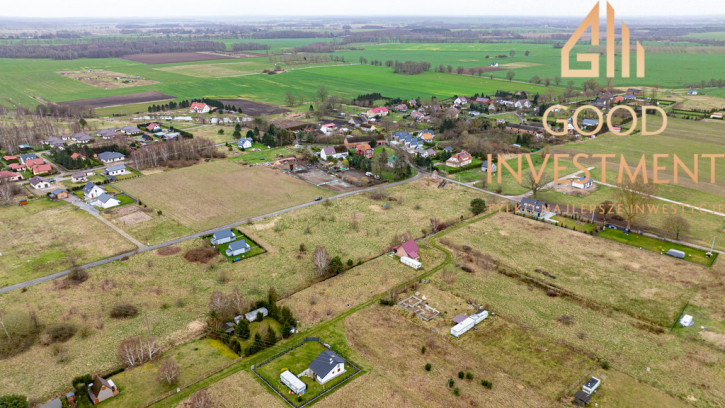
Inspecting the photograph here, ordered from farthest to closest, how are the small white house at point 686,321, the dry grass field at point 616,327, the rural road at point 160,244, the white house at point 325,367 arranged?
the rural road at point 160,244
the small white house at point 686,321
the dry grass field at point 616,327
the white house at point 325,367

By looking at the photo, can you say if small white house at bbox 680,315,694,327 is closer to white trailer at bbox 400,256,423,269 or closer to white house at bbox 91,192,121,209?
white trailer at bbox 400,256,423,269

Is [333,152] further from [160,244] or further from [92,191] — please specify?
[92,191]

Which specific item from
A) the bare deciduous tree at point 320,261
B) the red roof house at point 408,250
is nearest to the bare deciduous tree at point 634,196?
the red roof house at point 408,250

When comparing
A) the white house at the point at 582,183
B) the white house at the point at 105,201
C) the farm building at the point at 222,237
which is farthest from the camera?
the white house at the point at 582,183

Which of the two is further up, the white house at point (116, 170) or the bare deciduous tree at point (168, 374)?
the white house at point (116, 170)

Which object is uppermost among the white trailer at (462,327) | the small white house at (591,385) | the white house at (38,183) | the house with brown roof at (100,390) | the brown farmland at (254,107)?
the brown farmland at (254,107)

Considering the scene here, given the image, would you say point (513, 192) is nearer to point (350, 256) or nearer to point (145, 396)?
point (350, 256)

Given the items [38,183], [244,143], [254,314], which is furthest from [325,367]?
[244,143]

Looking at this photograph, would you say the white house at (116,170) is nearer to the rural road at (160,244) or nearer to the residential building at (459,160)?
the rural road at (160,244)
